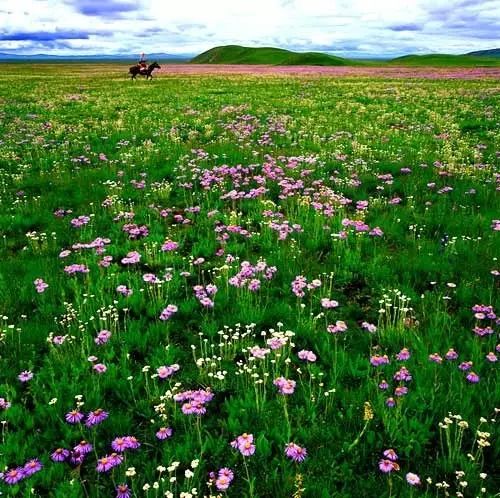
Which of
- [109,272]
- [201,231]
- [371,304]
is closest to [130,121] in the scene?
[201,231]

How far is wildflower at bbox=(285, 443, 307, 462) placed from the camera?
3861 millimetres

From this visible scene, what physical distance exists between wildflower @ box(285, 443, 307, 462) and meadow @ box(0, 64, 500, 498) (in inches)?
6.4

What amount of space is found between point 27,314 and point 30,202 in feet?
17.6

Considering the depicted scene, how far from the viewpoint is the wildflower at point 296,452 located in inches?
152

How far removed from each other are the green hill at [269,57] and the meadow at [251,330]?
11790 centimetres

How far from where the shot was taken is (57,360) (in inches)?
214

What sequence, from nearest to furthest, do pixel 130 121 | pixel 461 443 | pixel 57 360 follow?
1. pixel 461 443
2. pixel 57 360
3. pixel 130 121

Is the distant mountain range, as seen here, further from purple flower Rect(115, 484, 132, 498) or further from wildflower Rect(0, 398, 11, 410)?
purple flower Rect(115, 484, 132, 498)

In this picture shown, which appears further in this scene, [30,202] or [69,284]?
[30,202]

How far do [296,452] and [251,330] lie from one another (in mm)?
2010

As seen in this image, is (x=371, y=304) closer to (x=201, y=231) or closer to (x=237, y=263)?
(x=237, y=263)

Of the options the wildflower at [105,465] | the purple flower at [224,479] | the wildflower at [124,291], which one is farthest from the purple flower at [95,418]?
the wildflower at [124,291]

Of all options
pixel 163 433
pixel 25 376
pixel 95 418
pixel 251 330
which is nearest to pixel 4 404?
pixel 25 376

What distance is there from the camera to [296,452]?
153 inches
